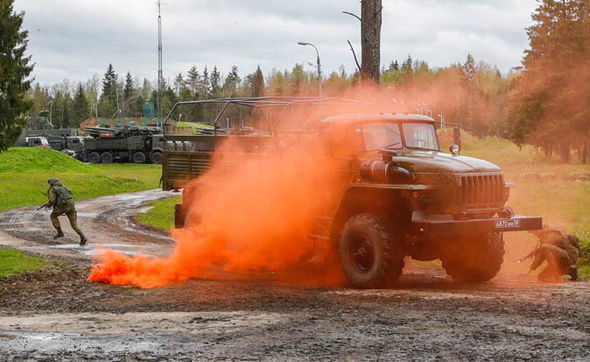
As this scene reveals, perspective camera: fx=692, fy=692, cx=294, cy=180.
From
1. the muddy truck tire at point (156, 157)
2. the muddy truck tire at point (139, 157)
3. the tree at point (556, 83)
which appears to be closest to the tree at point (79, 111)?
the muddy truck tire at point (139, 157)

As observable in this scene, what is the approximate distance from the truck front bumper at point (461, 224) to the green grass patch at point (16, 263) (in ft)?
25.6

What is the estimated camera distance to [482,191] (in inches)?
396

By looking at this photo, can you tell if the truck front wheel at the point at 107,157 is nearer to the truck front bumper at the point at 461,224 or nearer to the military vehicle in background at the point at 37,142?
the military vehicle in background at the point at 37,142

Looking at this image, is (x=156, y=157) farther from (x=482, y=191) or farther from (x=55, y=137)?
(x=482, y=191)

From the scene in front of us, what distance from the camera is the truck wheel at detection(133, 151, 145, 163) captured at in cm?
5647

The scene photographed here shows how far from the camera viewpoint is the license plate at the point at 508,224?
10.0m

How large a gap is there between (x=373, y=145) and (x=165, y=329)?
4.69 meters

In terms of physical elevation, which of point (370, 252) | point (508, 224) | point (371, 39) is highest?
point (371, 39)

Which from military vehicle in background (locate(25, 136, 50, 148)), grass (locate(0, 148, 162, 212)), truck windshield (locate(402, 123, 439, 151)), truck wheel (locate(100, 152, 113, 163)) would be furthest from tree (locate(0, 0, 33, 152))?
truck windshield (locate(402, 123, 439, 151))

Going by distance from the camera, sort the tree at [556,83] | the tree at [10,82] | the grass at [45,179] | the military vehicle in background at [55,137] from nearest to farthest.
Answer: the grass at [45,179] < the tree at [10,82] < the tree at [556,83] < the military vehicle in background at [55,137]

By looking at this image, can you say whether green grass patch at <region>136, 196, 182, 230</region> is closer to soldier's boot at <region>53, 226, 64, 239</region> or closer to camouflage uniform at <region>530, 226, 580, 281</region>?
soldier's boot at <region>53, 226, 64, 239</region>

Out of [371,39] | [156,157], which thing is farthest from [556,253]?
[156,157]

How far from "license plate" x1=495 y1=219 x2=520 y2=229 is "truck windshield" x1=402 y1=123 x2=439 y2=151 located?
1711mm

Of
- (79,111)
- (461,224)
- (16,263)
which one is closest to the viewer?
(461,224)
